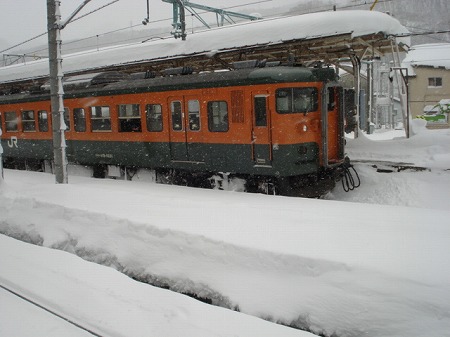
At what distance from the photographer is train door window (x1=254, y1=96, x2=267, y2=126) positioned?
10281mm

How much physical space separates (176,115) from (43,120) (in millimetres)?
7088

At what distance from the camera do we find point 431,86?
38031 millimetres

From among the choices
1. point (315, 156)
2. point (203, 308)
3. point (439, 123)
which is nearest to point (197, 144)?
point (315, 156)

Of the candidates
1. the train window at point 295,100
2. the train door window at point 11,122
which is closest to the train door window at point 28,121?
the train door window at point 11,122

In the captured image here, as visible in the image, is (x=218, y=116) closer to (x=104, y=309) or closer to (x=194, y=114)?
(x=194, y=114)

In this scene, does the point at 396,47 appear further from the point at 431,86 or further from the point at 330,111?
the point at 431,86

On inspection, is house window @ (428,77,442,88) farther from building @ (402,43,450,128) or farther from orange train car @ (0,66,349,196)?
orange train car @ (0,66,349,196)

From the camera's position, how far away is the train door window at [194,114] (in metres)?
11.5

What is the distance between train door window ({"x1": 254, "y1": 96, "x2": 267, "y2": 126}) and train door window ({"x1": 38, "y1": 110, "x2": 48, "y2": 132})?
9.44 m

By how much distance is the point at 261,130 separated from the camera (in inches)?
411

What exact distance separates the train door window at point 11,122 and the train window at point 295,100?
40.5ft

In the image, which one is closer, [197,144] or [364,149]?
[197,144]

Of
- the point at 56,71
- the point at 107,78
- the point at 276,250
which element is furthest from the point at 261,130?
the point at 107,78

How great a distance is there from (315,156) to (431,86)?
105ft
